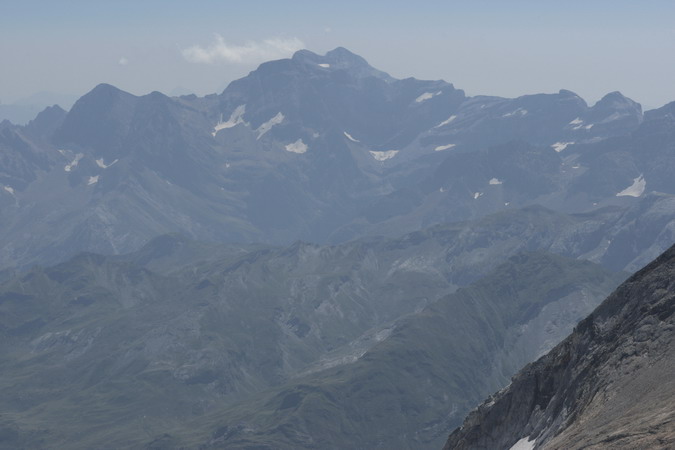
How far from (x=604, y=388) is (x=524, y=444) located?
15.5m

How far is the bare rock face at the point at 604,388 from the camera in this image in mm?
79125

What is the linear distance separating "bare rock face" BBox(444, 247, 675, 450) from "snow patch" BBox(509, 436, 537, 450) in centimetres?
20

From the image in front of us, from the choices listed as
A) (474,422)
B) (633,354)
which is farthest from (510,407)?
(633,354)

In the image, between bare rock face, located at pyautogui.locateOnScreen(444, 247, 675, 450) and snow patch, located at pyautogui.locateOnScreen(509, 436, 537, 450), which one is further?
snow patch, located at pyautogui.locateOnScreen(509, 436, 537, 450)

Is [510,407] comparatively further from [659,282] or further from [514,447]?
[659,282]

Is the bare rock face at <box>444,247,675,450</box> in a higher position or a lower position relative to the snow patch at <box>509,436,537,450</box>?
higher

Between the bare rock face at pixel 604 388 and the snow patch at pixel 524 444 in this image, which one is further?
the snow patch at pixel 524 444

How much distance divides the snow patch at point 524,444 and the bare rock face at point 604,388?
0.65 feet

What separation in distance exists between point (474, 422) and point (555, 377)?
14292 millimetres

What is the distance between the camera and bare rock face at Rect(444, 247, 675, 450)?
79.1 metres

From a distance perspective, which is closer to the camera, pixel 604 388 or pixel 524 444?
pixel 604 388

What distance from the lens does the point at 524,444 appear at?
102500 millimetres

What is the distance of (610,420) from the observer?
83125mm

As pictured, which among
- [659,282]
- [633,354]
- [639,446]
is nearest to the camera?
[639,446]
